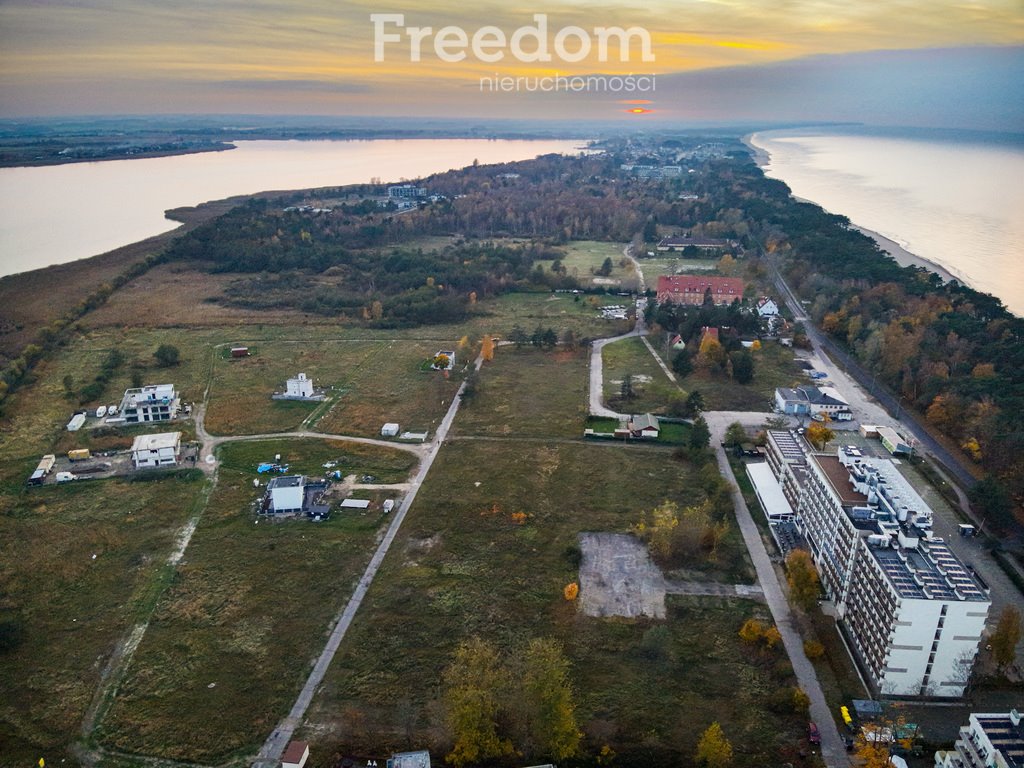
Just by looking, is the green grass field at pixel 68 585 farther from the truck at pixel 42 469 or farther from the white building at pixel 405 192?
the white building at pixel 405 192

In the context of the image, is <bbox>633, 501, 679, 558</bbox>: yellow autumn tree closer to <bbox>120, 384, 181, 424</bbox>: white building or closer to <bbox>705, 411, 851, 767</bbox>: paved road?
<bbox>705, 411, 851, 767</bbox>: paved road

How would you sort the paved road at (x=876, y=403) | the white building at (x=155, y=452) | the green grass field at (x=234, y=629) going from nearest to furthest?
the green grass field at (x=234, y=629)
the white building at (x=155, y=452)
the paved road at (x=876, y=403)

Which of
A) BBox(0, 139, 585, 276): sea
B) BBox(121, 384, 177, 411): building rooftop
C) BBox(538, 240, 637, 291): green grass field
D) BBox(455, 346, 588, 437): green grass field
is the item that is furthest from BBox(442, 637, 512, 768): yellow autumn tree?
BBox(0, 139, 585, 276): sea

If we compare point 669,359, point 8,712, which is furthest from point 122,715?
point 669,359

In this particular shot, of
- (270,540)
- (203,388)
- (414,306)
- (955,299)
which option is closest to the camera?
(270,540)

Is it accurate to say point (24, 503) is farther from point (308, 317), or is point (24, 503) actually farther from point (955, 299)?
point (955, 299)

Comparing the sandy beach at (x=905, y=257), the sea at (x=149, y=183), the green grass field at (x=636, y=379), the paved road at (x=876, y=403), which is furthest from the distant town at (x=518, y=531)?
the sea at (x=149, y=183)

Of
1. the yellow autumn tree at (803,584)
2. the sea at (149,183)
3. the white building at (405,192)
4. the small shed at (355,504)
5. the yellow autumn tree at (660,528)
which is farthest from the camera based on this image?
the white building at (405,192)
